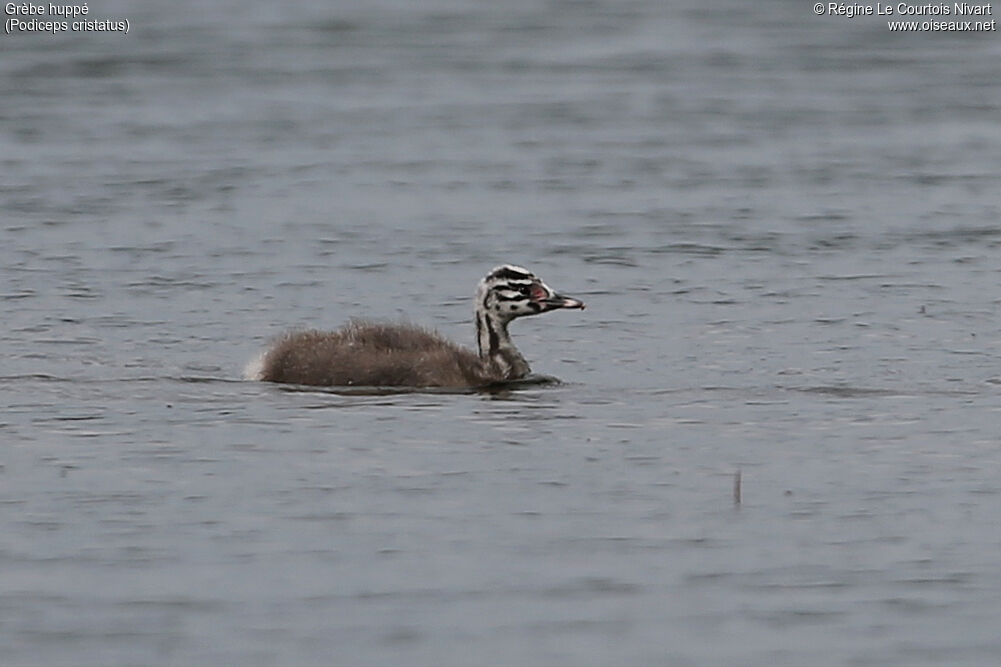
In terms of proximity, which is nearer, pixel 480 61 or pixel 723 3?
pixel 480 61

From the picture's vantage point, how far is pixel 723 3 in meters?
37.7

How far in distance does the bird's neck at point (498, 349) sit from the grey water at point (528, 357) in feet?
1.02

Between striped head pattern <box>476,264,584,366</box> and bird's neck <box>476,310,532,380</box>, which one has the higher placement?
striped head pattern <box>476,264,584,366</box>

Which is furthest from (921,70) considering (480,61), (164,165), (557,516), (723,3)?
(557,516)

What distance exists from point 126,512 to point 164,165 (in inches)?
464

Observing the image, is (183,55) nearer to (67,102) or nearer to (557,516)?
(67,102)

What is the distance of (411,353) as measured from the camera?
14.2 metres

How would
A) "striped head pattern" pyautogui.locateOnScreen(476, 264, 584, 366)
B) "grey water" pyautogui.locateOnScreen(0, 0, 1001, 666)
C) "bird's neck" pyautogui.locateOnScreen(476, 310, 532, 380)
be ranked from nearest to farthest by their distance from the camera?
"grey water" pyautogui.locateOnScreen(0, 0, 1001, 666)
"bird's neck" pyautogui.locateOnScreen(476, 310, 532, 380)
"striped head pattern" pyautogui.locateOnScreen(476, 264, 584, 366)

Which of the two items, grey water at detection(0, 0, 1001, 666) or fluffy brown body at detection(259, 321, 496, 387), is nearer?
grey water at detection(0, 0, 1001, 666)

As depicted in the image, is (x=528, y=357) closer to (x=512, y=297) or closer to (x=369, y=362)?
(x=512, y=297)

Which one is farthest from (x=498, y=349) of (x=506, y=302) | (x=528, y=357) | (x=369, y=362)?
(x=369, y=362)

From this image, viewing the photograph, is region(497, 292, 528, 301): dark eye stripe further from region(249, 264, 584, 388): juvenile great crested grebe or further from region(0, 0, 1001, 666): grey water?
region(0, 0, 1001, 666): grey water

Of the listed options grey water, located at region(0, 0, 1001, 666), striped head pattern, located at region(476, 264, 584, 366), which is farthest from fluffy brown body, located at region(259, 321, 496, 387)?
→ striped head pattern, located at region(476, 264, 584, 366)

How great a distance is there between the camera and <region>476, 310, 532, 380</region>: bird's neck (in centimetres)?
1455
